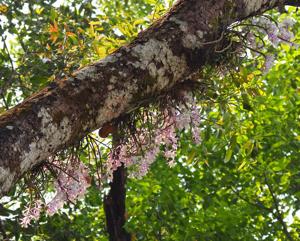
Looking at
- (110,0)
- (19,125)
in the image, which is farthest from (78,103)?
(110,0)

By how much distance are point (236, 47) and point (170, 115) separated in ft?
1.67

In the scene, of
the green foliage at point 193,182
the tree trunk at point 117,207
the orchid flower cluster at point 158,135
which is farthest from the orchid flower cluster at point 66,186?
the green foliage at point 193,182

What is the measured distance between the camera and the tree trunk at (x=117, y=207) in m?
4.58

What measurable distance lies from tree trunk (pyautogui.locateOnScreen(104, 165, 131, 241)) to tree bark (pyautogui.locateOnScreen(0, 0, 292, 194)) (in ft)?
7.59

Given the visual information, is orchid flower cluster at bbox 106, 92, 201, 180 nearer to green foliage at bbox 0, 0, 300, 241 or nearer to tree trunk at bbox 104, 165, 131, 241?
tree trunk at bbox 104, 165, 131, 241

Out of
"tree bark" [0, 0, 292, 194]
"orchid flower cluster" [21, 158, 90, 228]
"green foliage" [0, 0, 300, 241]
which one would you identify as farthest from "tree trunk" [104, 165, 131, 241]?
"tree bark" [0, 0, 292, 194]

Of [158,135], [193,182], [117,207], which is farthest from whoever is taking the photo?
[193,182]

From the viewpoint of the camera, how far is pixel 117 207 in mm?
4777

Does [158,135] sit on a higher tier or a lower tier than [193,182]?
lower

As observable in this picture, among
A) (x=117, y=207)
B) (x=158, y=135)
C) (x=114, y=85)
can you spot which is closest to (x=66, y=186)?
(x=158, y=135)

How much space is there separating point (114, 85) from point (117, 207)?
122 inches

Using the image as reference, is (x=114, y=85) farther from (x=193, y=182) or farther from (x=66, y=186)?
(x=193, y=182)

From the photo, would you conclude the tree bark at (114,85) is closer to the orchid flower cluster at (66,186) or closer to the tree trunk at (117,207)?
the orchid flower cluster at (66,186)

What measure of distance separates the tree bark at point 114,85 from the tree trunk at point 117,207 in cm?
231
